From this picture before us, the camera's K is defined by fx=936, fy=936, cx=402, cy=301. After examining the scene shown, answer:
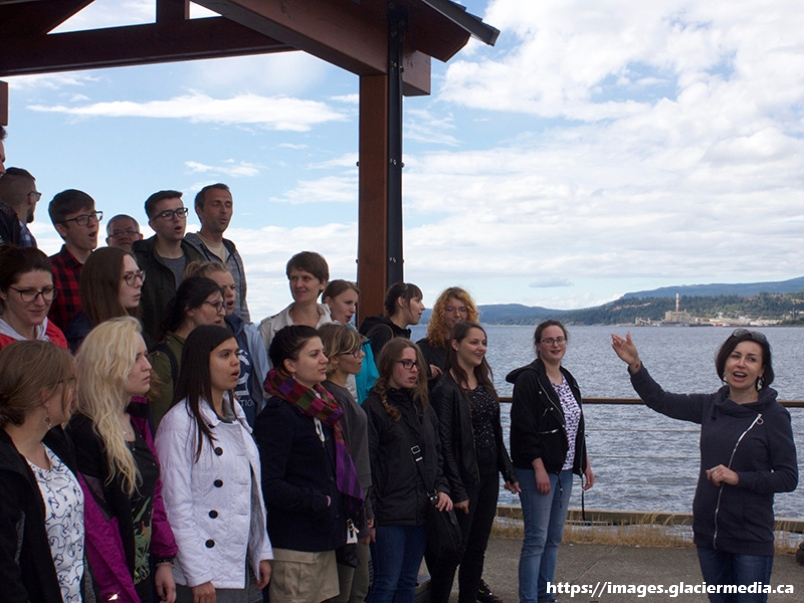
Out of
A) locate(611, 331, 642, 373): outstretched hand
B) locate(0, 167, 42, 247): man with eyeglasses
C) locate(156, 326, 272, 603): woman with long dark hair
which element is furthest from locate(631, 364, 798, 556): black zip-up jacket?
locate(0, 167, 42, 247): man with eyeglasses

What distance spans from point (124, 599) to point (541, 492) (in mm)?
2796

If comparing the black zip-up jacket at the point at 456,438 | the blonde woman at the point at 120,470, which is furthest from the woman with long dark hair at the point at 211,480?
the black zip-up jacket at the point at 456,438

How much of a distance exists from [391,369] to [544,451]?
3.75 feet

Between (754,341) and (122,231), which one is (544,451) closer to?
(754,341)

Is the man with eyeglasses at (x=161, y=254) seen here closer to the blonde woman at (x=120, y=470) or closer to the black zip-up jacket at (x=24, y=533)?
the blonde woman at (x=120, y=470)

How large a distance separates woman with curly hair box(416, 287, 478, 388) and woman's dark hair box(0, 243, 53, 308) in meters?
2.49

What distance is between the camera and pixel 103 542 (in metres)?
2.71

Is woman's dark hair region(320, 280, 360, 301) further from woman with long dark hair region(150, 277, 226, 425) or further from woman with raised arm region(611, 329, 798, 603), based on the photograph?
woman with raised arm region(611, 329, 798, 603)

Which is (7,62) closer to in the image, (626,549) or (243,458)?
(243,458)

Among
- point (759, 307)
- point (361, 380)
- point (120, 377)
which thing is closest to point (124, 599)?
point (120, 377)

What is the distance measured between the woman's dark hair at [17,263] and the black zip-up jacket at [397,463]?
1654 millimetres

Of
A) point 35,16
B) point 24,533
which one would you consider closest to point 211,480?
point 24,533

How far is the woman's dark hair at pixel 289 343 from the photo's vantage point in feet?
12.2

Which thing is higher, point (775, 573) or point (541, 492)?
point (541, 492)
